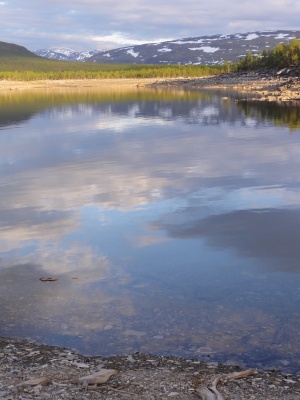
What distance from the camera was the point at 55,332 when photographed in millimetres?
9156

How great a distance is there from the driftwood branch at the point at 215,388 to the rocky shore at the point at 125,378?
0.04ft

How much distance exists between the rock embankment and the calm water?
45.3 m

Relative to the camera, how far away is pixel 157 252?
1296 cm

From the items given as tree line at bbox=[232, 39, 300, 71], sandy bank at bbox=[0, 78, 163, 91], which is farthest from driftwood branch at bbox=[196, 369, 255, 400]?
sandy bank at bbox=[0, 78, 163, 91]

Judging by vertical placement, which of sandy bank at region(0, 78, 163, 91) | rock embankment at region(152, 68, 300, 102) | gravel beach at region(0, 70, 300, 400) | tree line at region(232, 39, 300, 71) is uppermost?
tree line at region(232, 39, 300, 71)

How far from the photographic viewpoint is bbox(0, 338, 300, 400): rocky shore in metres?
6.84

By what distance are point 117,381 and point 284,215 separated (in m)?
9.69

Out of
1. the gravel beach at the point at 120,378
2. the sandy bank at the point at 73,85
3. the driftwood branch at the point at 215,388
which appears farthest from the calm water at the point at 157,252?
the sandy bank at the point at 73,85

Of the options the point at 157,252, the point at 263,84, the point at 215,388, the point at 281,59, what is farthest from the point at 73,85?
the point at 215,388

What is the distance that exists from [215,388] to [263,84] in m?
96.0

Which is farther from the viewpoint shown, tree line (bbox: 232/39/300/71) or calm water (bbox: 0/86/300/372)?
tree line (bbox: 232/39/300/71)

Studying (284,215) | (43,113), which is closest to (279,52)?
(43,113)

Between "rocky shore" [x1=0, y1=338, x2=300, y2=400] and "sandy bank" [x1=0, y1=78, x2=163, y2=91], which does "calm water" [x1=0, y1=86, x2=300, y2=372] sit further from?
"sandy bank" [x1=0, y1=78, x2=163, y2=91]

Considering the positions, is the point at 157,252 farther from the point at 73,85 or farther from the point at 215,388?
the point at 73,85
